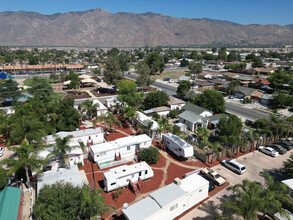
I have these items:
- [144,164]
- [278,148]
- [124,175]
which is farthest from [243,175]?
[124,175]

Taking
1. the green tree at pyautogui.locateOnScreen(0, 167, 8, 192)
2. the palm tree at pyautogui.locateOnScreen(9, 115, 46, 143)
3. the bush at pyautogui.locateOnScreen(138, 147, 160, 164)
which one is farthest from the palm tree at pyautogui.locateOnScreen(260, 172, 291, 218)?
the palm tree at pyautogui.locateOnScreen(9, 115, 46, 143)

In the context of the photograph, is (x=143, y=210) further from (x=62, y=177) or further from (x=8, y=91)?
(x=8, y=91)

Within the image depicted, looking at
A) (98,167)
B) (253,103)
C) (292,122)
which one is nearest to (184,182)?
(98,167)

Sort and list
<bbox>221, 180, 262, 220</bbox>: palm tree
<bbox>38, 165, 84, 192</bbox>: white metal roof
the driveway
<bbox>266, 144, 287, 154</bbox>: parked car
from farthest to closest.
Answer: <bbox>266, 144, 287, 154</bbox>: parked car
<bbox>38, 165, 84, 192</bbox>: white metal roof
the driveway
<bbox>221, 180, 262, 220</bbox>: palm tree

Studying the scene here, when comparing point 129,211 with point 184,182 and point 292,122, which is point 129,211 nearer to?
point 184,182

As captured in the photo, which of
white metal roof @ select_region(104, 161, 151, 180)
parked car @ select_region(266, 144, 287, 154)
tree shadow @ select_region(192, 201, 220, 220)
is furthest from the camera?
→ parked car @ select_region(266, 144, 287, 154)

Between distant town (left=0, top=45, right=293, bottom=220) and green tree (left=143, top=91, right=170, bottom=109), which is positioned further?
green tree (left=143, top=91, right=170, bottom=109)

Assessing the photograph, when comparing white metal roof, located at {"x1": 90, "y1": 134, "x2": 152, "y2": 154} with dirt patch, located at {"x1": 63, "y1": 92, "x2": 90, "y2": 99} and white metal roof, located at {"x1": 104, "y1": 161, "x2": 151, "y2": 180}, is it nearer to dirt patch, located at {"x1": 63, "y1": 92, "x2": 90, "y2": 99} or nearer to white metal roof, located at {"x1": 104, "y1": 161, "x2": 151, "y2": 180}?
white metal roof, located at {"x1": 104, "y1": 161, "x2": 151, "y2": 180}

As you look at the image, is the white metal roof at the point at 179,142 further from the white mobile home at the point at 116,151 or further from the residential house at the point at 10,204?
the residential house at the point at 10,204
